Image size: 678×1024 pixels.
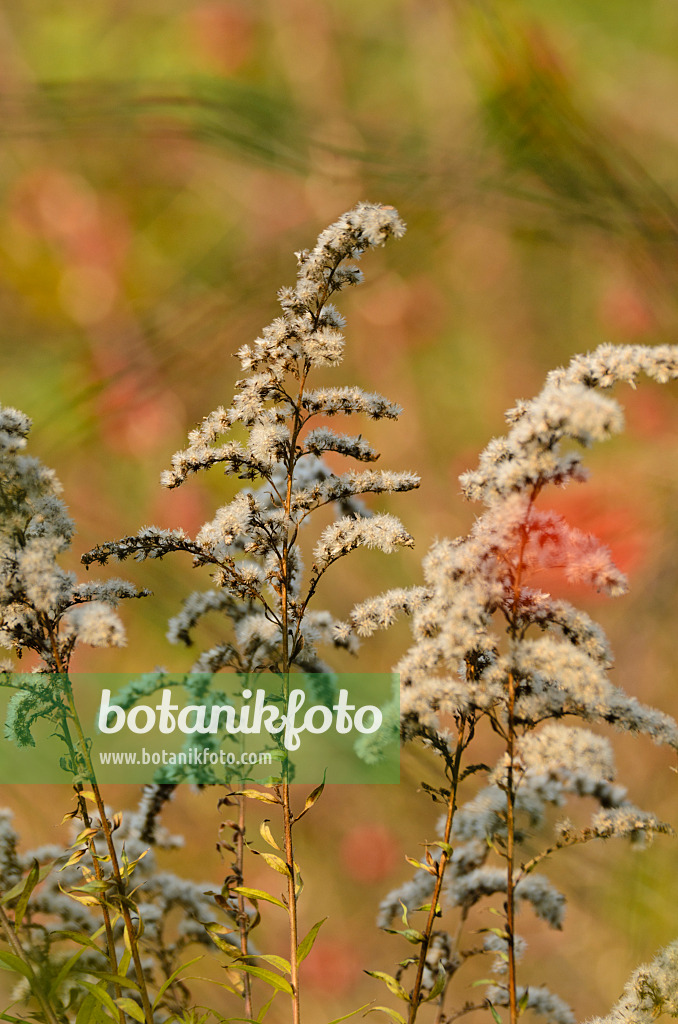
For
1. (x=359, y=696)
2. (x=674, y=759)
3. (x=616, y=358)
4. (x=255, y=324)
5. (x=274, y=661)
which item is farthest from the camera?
(x=255, y=324)

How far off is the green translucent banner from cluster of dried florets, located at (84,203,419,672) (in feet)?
0.26

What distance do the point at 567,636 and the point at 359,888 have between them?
2.99 feet

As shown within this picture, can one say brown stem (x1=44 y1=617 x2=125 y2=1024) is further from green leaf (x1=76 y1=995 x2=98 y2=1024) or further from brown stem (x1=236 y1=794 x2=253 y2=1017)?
brown stem (x1=236 y1=794 x2=253 y2=1017)

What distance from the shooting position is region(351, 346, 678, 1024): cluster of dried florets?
22.4 inches

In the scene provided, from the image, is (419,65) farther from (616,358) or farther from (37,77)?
(616,358)

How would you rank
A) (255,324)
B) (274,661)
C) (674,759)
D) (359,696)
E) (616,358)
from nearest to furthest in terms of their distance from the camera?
1. (616,358)
2. (274,661)
3. (359,696)
4. (674,759)
5. (255,324)

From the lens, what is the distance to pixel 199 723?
0.85 metres

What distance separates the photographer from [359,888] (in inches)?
52.3

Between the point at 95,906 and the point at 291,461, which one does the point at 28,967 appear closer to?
the point at 95,906

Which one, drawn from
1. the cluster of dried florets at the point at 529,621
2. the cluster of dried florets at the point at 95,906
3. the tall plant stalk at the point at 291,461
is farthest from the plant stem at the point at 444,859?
the cluster of dried florets at the point at 95,906

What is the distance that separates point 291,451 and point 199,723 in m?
0.36

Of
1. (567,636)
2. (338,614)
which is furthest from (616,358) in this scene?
(338,614)

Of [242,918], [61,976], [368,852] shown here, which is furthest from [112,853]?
[368,852]

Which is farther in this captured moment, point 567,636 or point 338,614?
point 338,614
